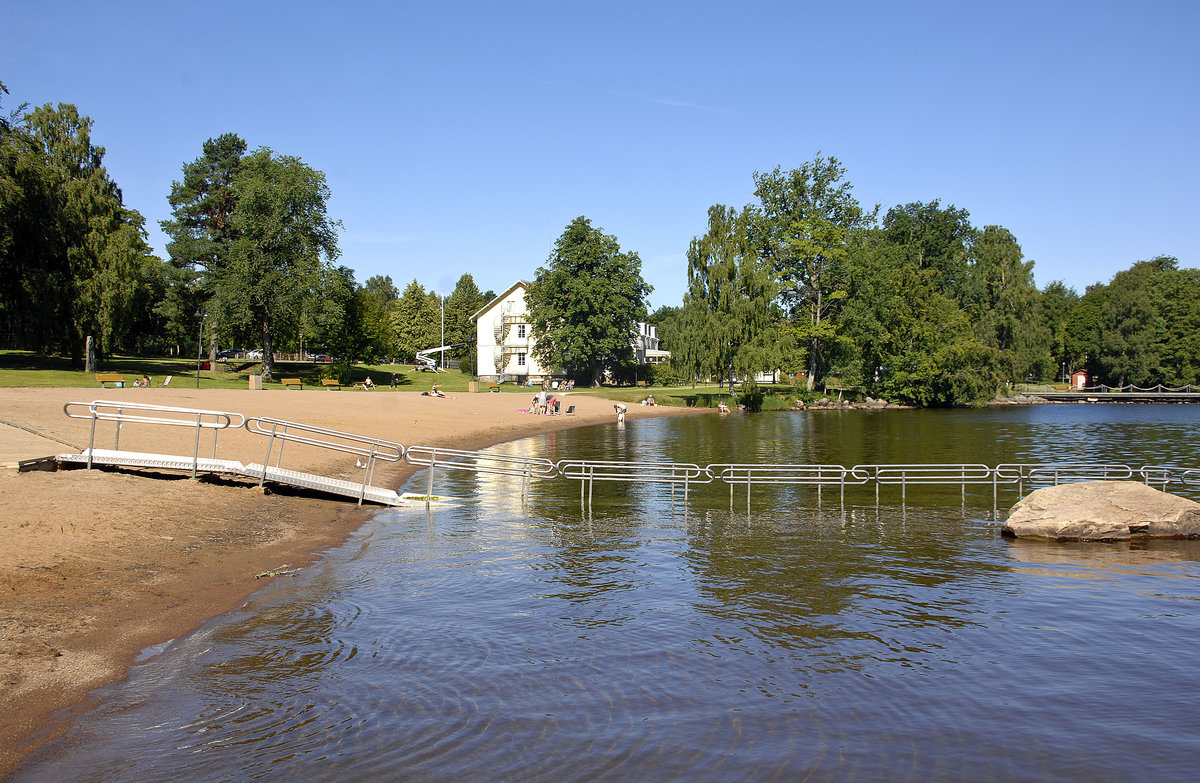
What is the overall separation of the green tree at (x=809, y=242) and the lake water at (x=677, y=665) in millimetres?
58878

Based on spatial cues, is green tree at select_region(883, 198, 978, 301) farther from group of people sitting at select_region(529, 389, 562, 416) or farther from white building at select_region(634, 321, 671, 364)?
group of people sitting at select_region(529, 389, 562, 416)

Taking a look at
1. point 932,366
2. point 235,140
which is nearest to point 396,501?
point 932,366

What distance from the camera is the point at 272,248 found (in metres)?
67.2

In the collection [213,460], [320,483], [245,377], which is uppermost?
[245,377]

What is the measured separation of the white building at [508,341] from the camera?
9156 centimetres

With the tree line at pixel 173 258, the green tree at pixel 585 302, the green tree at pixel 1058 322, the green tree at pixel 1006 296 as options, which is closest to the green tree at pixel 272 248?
the tree line at pixel 173 258

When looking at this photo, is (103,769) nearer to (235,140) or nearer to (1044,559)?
(1044,559)

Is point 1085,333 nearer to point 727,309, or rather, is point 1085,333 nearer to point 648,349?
point 648,349

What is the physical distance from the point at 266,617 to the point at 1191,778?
10.4 meters

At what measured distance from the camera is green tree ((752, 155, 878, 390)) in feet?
239

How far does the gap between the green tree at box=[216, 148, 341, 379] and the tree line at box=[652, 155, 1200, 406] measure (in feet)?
111

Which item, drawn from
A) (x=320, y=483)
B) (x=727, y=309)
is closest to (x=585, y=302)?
(x=727, y=309)

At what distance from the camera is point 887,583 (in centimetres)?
1288

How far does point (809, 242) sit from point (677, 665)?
226 feet
